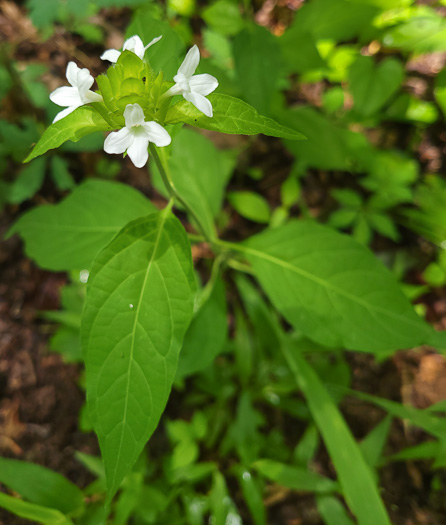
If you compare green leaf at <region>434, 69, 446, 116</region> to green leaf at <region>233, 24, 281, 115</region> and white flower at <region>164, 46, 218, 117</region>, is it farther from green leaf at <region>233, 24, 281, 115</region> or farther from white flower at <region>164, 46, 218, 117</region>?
white flower at <region>164, 46, 218, 117</region>

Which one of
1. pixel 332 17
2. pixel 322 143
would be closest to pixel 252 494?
pixel 322 143

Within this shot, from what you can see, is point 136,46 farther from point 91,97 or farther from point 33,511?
point 33,511

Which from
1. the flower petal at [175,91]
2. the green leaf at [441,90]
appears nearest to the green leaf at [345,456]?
the flower petal at [175,91]

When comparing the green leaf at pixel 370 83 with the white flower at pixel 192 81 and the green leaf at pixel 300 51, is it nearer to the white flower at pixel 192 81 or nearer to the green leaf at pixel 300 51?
the green leaf at pixel 300 51

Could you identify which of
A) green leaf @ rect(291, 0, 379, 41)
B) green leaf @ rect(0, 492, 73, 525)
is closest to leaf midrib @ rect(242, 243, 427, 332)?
green leaf @ rect(0, 492, 73, 525)

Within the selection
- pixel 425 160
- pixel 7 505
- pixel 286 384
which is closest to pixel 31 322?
pixel 7 505

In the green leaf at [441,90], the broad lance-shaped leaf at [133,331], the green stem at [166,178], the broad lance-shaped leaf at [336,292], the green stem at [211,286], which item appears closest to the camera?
the broad lance-shaped leaf at [133,331]
